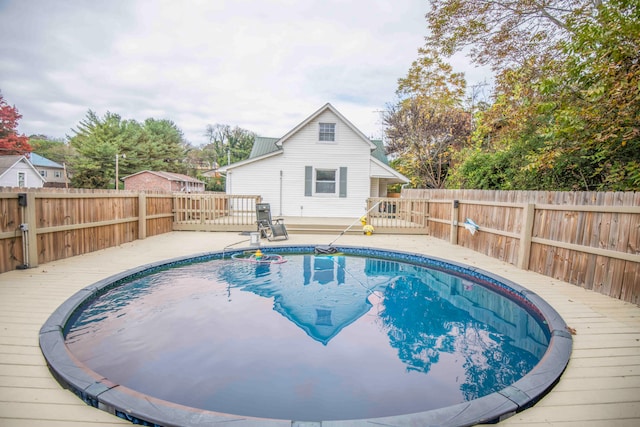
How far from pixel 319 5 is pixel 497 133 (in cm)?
755

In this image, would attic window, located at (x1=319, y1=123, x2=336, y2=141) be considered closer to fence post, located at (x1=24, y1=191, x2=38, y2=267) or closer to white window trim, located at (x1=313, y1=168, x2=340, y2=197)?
white window trim, located at (x1=313, y1=168, x2=340, y2=197)

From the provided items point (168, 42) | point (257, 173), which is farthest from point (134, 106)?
point (257, 173)

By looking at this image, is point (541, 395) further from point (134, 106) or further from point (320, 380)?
point (134, 106)

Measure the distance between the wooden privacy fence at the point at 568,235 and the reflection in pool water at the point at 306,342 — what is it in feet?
3.97

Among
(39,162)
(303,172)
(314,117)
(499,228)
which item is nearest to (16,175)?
(39,162)

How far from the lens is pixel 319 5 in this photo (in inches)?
428

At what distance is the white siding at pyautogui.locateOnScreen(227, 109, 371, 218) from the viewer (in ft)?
42.2

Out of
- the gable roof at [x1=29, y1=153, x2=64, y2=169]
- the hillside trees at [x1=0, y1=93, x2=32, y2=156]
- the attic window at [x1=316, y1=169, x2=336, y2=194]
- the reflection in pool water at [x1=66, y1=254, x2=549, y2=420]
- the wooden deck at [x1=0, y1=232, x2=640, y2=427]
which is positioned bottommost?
the reflection in pool water at [x1=66, y1=254, x2=549, y2=420]

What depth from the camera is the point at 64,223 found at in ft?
18.8

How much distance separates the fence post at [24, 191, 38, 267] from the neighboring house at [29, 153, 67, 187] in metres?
32.8

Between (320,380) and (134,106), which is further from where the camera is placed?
(134,106)

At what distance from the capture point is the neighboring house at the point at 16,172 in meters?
22.0

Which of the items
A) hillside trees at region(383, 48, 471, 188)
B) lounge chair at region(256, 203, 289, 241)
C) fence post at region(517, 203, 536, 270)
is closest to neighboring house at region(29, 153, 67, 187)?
lounge chair at region(256, 203, 289, 241)

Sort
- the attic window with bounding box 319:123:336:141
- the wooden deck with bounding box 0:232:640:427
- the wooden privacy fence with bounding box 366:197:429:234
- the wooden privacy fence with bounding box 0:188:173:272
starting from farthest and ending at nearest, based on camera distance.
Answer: the attic window with bounding box 319:123:336:141, the wooden privacy fence with bounding box 366:197:429:234, the wooden privacy fence with bounding box 0:188:173:272, the wooden deck with bounding box 0:232:640:427
